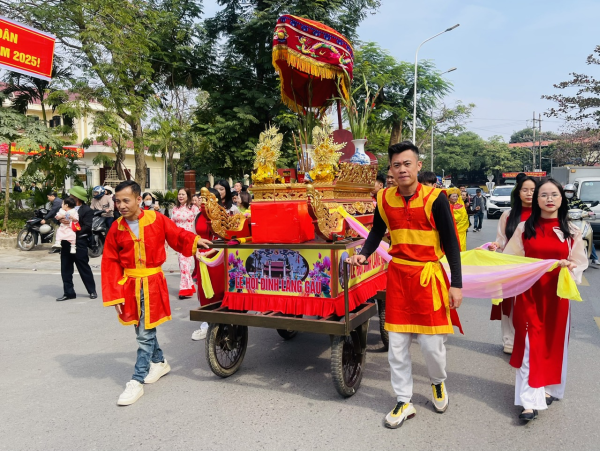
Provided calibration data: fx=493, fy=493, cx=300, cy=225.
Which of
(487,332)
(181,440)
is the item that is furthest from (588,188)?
(181,440)

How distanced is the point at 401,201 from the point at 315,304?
1.17 meters

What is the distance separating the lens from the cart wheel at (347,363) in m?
3.73

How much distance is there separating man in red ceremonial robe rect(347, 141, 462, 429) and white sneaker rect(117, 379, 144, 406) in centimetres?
198

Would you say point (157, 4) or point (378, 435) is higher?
point (157, 4)

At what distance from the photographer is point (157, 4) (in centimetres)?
1828

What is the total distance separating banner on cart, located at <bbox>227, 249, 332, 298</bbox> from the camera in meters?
4.05

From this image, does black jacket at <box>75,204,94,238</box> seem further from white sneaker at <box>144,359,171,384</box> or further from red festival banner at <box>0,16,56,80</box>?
white sneaker at <box>144,359,171,384</box>

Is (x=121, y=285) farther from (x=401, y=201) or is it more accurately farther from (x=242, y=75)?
(x=242, y=75)

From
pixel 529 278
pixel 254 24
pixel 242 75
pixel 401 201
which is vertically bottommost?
pixel 529 278

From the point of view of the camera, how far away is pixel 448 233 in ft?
11.1

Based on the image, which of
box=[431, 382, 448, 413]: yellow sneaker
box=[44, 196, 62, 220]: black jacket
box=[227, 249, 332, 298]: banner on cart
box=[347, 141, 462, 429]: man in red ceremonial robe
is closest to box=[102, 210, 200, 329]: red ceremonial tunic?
box=[227, 249, 332, 298]: banner on cart

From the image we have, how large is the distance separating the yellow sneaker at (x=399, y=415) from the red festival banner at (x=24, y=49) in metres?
9.11

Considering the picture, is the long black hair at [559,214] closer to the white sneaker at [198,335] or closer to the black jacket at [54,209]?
the white sneaker at [198,335]

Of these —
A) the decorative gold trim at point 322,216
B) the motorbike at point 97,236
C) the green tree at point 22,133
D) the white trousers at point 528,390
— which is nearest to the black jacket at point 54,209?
the motorbike at point 97,236
